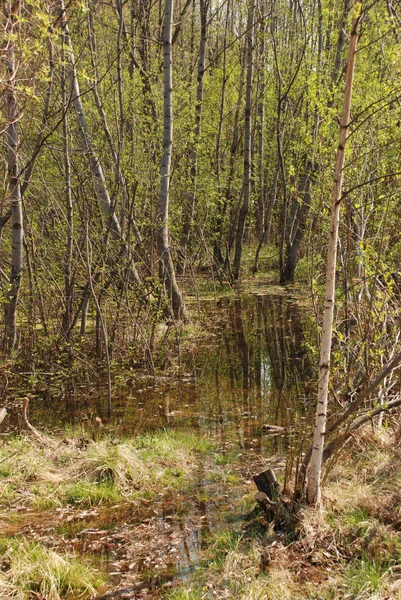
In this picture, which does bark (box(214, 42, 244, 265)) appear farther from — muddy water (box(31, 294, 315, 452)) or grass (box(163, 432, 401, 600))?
grass (box(163, 432, 401, 600))

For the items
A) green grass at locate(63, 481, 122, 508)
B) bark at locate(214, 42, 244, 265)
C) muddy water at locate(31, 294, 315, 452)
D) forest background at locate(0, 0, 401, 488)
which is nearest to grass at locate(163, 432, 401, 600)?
forest background at locate(0, 0, 401, 488)

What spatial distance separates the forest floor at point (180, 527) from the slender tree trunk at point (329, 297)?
1.04ft

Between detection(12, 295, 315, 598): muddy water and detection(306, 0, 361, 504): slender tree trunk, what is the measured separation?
2.14 ft

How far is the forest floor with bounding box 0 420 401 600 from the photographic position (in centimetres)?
357

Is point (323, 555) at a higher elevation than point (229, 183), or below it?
below

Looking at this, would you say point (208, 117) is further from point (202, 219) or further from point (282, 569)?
point (282, 569)

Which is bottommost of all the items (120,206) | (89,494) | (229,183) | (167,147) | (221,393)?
(89,494)

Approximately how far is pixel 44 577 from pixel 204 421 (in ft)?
11.2

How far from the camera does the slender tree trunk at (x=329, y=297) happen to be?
136 inches

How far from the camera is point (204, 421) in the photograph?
6.78 m

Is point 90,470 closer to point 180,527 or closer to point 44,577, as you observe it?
point 180,527

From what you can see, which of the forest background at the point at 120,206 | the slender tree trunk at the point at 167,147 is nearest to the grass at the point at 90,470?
the forest background at the point at 120,206

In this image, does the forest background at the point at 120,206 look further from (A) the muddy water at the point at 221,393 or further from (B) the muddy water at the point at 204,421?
(B) the muddy water at the point at 204,421

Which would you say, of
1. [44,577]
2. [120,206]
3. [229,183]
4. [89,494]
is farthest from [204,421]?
[229,183]
